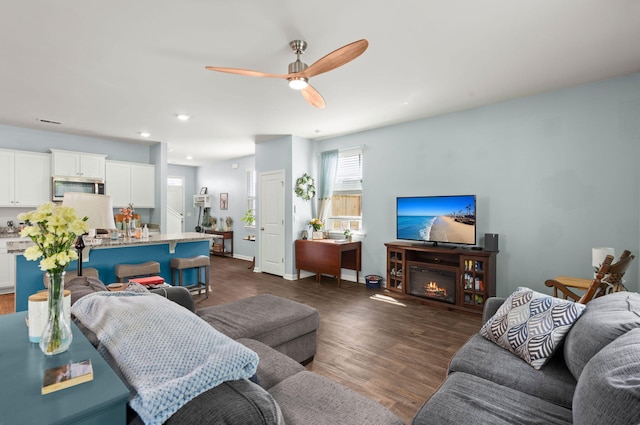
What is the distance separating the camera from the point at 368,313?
12.8 ft

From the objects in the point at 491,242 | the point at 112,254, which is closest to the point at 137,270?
the point at 112,254

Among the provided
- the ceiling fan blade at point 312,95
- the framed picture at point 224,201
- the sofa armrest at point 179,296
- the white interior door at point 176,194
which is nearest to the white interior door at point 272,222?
the framed picture at point 224,201

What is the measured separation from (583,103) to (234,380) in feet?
14.6

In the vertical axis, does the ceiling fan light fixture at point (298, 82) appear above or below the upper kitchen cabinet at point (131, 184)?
above

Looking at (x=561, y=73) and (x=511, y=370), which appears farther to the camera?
(x=561, y=73)

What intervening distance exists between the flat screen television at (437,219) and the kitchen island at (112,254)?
9.61ft

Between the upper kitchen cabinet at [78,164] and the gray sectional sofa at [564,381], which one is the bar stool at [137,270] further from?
the gray sectional sofa at [564,381]

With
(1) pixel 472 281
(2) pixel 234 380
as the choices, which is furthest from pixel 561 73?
(2) pixel 234 380

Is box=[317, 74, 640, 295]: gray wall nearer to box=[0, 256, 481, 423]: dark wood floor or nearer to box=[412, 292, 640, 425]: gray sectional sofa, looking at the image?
box=[0, 256, 481, 423]: dark wood floor

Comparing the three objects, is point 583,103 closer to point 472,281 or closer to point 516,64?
point 516,64

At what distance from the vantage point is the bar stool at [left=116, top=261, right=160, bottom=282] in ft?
12.3

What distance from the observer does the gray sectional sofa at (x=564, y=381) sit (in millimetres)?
943

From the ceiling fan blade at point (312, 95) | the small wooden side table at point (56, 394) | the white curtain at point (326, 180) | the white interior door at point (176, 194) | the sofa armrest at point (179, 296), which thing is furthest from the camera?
the white interior door at point (176, 194)

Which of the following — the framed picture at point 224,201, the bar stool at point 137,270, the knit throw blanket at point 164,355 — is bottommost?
the bar stool at point 137,270
